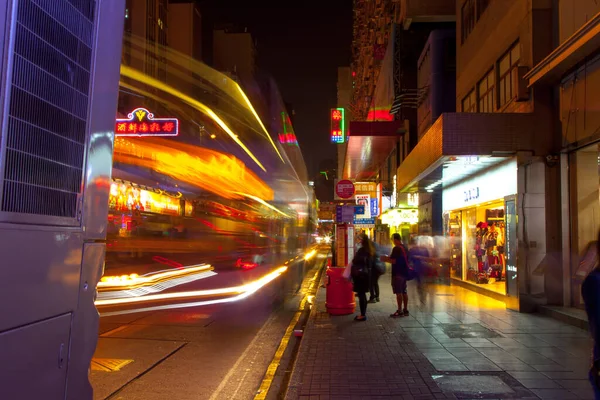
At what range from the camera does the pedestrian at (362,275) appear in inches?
411

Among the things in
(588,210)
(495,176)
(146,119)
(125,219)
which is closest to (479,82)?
(495,176)

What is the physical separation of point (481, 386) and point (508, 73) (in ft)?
32.3

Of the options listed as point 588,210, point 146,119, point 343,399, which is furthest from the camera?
point 146,119

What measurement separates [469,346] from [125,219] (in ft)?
26.3

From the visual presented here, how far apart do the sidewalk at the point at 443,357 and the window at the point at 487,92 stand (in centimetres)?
642

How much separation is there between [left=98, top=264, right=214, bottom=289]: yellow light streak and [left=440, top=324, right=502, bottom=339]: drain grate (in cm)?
719

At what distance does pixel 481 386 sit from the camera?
5.75 m

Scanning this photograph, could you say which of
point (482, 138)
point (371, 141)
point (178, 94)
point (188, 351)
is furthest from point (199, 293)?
point (371, 141)

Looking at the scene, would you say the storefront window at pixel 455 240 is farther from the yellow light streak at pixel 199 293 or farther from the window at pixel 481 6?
the yellow light streak at pixel 199 293

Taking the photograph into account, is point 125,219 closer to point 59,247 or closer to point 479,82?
point 59,247

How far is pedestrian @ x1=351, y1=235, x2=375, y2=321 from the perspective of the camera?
1044cm

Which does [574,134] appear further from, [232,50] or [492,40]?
[232,50]

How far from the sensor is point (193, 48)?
50.6m

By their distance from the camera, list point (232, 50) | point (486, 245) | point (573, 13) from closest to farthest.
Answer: point (573, 13)
point (486, 245)
point (232, 50)
